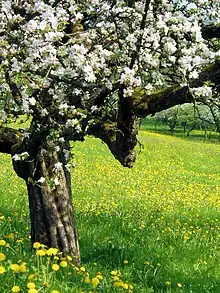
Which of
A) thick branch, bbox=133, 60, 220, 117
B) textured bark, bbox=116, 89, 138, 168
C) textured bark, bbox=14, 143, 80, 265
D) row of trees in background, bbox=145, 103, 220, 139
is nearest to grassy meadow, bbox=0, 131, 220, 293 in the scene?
textured bark, bbox=14, 143, 80, 265

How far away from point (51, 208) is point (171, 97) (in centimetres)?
216

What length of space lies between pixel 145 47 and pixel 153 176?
53.0 ft

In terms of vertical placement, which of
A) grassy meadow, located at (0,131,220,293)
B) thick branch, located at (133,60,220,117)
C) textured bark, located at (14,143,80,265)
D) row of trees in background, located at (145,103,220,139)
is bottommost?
grassy meadow, located at (0,131,220,293)

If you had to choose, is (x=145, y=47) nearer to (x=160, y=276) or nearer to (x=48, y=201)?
(x=48, y=201)

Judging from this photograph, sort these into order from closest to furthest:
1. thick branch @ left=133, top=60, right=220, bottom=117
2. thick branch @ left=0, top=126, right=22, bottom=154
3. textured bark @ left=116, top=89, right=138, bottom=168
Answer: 1. thick branch @ left=133, top=60, right=220, bottom=117
2. textured bark @ left=116, top=89, right=138, bottom=168
3. thick branch @ left=0, top=126, right=22, bottom=154

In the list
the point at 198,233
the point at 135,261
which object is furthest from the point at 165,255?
the point at 198,233

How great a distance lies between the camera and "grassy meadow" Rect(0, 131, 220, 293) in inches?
230

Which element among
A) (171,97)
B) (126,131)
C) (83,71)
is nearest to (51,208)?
(126,131)

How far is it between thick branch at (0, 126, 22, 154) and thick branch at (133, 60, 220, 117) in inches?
67.7

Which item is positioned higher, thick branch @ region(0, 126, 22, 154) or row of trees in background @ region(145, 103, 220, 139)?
row of trees in background @ region(145, 103, 220, 139)

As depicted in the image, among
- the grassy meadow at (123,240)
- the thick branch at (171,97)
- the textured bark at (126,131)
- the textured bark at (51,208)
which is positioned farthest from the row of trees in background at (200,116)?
the grassy meadow at (123,240)

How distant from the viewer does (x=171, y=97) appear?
6453mm

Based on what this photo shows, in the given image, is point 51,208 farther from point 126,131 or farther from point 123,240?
point 123,240

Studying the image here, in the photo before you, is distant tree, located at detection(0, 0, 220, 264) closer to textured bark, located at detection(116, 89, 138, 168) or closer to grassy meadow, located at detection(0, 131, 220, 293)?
textured bark, located at detection(116, 89, 138, 168)
